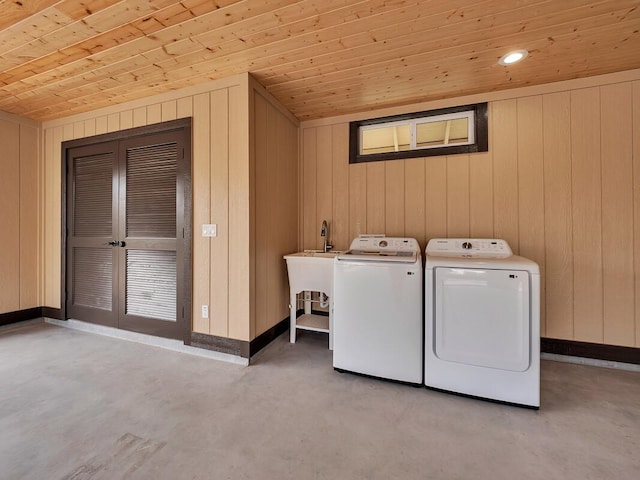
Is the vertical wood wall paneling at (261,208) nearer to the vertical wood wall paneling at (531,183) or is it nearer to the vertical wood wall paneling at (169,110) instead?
the vertical wood wall paneling at (169,110)

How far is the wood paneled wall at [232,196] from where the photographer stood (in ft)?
8.19

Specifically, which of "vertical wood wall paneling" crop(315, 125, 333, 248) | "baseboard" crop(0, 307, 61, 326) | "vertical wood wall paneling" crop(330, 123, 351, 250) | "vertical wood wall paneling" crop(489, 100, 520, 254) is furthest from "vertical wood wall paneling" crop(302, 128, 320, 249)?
"baseboard" crop(0, 307, 61, 326)

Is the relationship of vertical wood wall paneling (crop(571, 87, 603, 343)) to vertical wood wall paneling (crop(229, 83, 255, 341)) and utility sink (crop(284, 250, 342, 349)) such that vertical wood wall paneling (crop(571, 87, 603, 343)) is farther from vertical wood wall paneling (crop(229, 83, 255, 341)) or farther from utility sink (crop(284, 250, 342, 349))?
vertical wood wall paneling (crop(229, 83, 255, 341))

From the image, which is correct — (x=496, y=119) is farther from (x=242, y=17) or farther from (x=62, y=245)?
(x=62, y=245)

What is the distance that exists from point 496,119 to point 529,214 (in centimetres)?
99

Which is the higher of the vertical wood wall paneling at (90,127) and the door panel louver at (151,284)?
the vertical wood wall paneling at (90,127)

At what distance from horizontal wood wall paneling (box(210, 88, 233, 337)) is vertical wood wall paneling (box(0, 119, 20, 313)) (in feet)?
9.15

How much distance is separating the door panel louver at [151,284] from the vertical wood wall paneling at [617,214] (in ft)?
13.3

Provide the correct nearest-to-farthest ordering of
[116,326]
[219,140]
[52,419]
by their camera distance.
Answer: [52,419]
[219,140]
[116,326]

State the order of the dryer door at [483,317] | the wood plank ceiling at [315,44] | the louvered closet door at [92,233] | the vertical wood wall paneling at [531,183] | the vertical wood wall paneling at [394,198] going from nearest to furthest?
the wood plank ceiling at [315,44] → the dryer door at [483,317] → the vertical wood wall paneling at [531,183] → the vertical wood wall paneling at [394,198] → the louvered closet door at [92,233]

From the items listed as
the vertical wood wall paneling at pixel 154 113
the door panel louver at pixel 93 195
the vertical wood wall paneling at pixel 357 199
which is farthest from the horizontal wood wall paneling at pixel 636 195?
the door panel louver at pixel 93 195

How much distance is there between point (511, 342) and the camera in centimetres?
186

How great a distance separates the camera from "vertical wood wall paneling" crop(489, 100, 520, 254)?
2.66 meters

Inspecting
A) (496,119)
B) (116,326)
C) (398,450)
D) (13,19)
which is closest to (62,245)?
(116,326)
